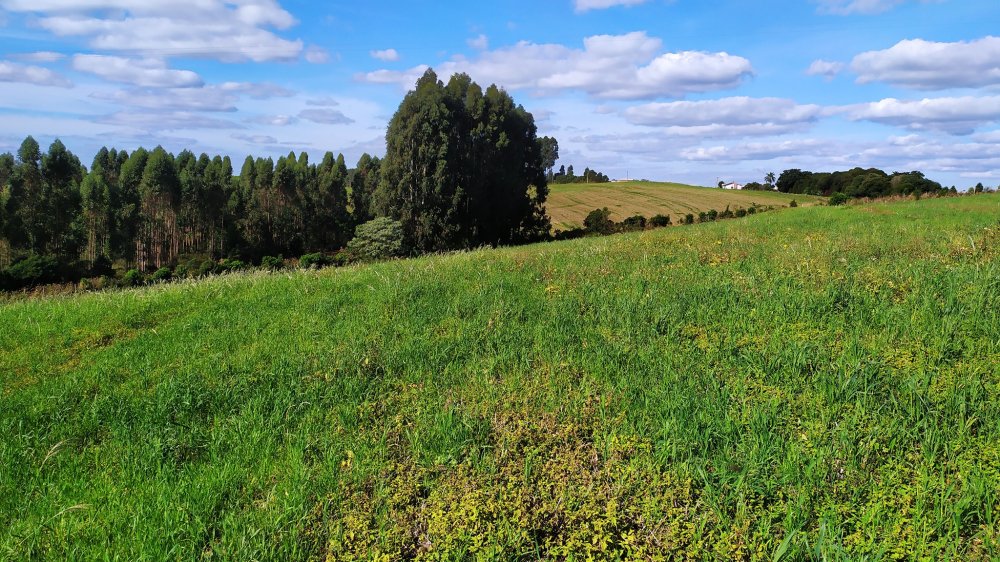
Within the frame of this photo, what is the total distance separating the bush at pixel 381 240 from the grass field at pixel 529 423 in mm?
25802

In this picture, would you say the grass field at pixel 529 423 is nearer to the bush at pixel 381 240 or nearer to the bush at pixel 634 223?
the bush at pixel 381 240

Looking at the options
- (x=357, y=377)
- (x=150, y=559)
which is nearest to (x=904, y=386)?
(x=357, y=377)

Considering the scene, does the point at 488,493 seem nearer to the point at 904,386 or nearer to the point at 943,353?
the point at 904,386

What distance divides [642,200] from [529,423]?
7221 centimetres

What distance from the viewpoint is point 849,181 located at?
9050 cm

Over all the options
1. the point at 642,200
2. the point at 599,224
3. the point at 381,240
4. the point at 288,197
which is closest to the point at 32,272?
the point at 381,240

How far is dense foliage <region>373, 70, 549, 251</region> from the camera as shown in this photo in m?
36.5

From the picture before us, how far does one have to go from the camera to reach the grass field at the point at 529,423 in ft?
11.3

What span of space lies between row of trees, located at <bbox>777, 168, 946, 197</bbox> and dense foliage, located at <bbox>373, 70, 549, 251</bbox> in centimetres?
4757

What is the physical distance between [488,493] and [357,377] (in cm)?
259

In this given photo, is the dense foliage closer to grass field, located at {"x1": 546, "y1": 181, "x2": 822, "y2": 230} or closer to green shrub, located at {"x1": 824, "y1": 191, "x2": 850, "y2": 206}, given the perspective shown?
grass field, located at {"x1": 546, "y1": 181, "x2": 822, "y2": 230}

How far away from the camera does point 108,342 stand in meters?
7.34

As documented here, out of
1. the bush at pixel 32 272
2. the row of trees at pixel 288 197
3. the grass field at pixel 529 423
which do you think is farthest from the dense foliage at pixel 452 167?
the grass field at pixel 529 423

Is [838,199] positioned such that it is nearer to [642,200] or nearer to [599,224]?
[599,224]
